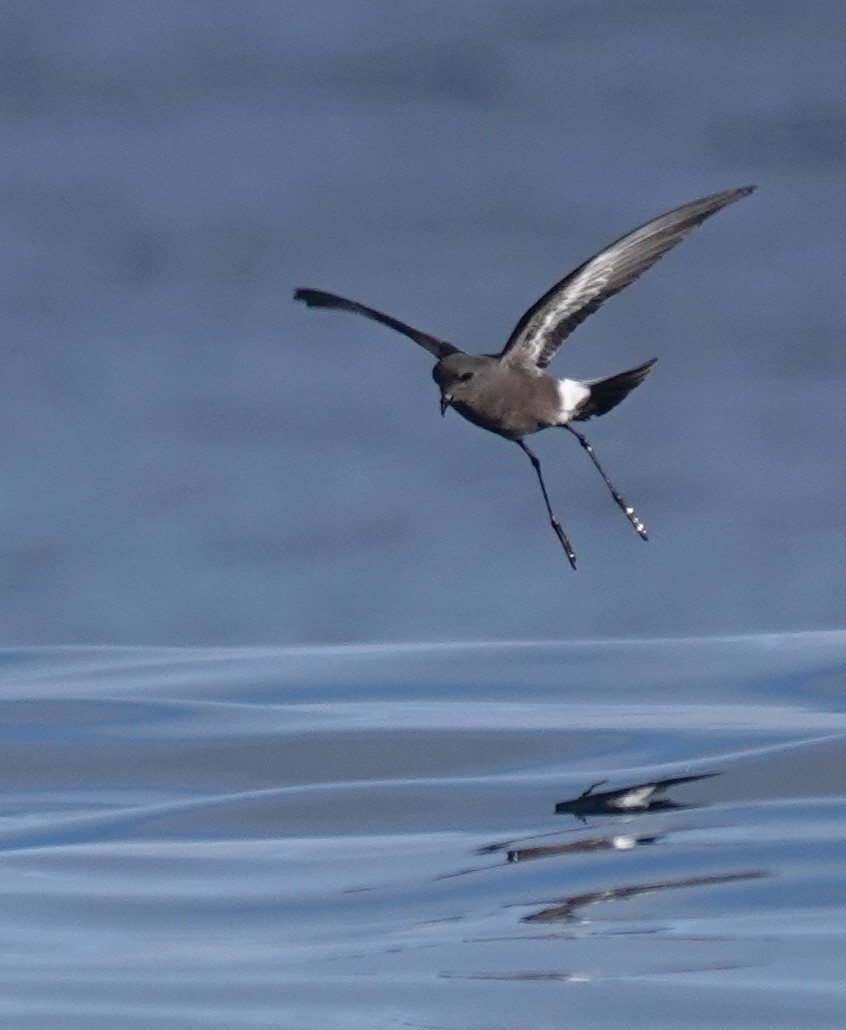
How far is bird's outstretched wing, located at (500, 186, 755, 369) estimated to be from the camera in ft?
16.3

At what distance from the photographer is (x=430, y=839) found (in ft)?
14.1

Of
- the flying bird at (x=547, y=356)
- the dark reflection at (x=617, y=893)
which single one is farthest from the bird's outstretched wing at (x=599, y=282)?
the dark reflection at (x=617, y=893)

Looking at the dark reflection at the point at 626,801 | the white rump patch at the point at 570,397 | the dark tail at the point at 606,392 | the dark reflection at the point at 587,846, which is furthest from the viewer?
the dark tail at the point at 606,392

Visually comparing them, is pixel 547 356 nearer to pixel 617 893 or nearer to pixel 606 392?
pixel 606 392

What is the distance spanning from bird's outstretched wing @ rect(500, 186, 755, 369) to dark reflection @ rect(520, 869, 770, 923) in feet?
5.10

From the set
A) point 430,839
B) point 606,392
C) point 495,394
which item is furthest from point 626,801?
point 606,392

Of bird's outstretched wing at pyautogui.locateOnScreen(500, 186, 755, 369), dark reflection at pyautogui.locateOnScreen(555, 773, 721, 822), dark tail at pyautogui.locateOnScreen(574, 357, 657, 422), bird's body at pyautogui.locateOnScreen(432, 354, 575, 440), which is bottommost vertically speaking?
dark reflection at pyautogui.locateOnScreen(555, 773, 721, 822)

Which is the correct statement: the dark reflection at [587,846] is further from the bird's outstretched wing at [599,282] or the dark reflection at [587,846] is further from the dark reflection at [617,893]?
the bird's outstretched wing at [599,282]

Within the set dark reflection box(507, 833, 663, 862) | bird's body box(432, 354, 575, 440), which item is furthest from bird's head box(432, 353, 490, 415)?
dark reflection box(507, 833, 663, 862)

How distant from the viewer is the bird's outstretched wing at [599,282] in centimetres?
498

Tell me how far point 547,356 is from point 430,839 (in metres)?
1.38

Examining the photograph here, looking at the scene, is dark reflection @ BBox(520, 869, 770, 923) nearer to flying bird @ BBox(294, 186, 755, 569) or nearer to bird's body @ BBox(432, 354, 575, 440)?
flying bird @ BBox(294, 186, 755, 569)

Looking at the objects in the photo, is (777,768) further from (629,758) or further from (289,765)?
(289,765)

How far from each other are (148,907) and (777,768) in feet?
4.75
